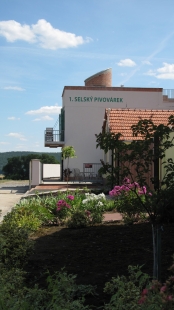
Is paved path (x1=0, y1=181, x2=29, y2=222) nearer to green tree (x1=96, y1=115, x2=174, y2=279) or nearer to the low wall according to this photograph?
green tree (x1=96, y1=115, x2=174, y2=279)

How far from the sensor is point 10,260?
616cm

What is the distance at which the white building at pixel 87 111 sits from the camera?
33375 mm

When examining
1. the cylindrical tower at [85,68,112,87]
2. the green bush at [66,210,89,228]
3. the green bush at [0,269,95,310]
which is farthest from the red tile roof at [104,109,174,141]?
the green bush at [0,269,95,310]

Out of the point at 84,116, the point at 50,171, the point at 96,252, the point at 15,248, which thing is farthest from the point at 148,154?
the point at 50,171

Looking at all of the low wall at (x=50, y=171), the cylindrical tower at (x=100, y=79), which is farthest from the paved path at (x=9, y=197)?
the cylindrical tower at (x=100, y=79)

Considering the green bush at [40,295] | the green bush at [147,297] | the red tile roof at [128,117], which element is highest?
the red tile roof at [128,117]

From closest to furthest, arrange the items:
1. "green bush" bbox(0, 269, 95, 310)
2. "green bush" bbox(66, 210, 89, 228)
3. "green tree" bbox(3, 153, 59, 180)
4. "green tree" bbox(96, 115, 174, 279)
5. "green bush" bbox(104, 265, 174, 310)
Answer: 1. "green bush" bbox(104, 265, 174, 310)
2. "green bush" bbox(0, 269, 95, 310)
3. "green tree" bbox(96, 115, 174, 279)
4. "green bush" bbox(66, 210, 89, 228)
5. "green tree" bbox(3, 153, 59, 180)

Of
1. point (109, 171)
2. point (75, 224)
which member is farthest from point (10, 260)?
point (75, 224)

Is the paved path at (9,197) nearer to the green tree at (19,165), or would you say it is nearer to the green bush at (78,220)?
the green bush at (78,220)

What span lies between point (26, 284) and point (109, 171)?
1.63m

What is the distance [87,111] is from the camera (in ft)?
110

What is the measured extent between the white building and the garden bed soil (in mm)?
23699

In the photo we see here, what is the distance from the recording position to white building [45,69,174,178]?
109 ft

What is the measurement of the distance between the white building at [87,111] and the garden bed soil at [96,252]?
23699 millimetres
